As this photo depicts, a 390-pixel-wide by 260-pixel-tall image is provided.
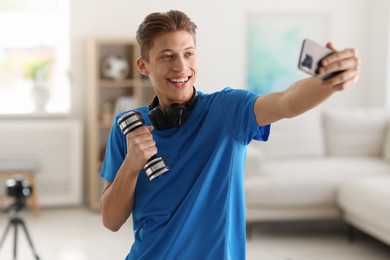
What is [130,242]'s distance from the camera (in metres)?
4.12

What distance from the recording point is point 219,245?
1.15 meters

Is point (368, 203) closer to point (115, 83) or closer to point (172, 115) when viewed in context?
point (115, 83)

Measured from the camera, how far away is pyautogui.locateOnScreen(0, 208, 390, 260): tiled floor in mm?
3832

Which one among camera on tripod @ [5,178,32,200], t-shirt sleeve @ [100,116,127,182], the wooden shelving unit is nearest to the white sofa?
the wooden shelving unit

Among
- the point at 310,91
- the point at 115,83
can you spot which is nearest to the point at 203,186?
the point at 310,91

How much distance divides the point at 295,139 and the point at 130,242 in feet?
4.91

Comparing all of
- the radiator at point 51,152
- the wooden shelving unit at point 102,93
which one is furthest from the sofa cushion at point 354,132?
the radiator at point 51,152

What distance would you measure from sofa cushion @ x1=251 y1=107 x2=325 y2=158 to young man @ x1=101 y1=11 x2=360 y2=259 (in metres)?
3.42

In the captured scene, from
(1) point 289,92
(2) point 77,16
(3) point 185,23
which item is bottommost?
(1) point 289,92

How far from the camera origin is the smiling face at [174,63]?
1183mm

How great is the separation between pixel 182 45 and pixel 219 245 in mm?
384

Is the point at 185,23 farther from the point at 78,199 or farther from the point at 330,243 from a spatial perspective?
the point at 78,199

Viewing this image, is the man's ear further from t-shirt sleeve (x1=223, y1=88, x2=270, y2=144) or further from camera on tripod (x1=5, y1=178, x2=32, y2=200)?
camera on tripod (x1=5, y1=178, x2=32, y2=200)

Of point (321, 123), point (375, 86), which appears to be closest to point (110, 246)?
point (321, 123)
